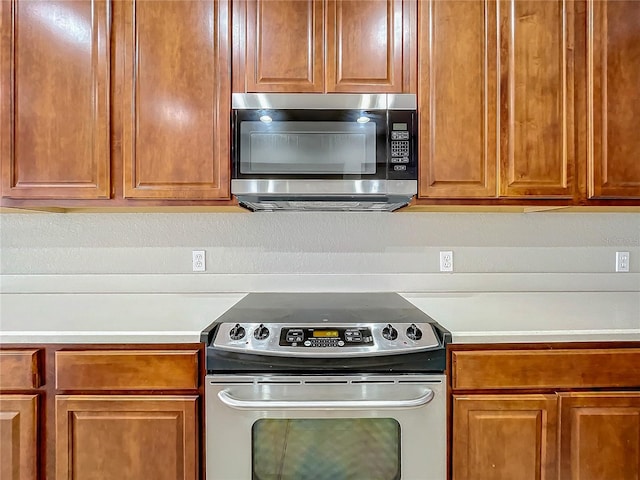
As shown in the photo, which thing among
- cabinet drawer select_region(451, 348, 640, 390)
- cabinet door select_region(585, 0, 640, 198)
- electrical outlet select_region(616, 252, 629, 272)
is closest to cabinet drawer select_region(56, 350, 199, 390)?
cabinet drawer select_region(451, 348, 640, 390)

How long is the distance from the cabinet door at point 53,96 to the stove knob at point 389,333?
121cm

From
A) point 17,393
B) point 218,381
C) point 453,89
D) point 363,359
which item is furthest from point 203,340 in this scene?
point 453,89

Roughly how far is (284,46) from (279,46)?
0.02 metres

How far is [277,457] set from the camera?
1.27m

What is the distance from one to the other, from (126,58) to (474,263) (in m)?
1.75

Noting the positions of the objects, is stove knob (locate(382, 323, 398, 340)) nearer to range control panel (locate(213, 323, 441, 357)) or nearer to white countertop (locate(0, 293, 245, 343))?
range control panel (locate(213, 323, 441, 357))

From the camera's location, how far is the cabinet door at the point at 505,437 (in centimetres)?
125

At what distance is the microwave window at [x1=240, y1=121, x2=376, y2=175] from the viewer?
1482 mm

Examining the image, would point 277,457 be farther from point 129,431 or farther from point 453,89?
point 453,89

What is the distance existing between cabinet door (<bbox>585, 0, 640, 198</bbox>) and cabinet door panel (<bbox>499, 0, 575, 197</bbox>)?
0.08 metres

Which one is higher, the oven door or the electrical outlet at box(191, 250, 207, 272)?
the electrical outlet at box(191, 250, 207, 272)

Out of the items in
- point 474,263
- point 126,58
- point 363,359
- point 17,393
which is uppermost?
point 126,58

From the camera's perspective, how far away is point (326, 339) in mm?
1264

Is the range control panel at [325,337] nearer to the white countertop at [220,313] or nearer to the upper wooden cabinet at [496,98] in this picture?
the white countertop at [220,313]
